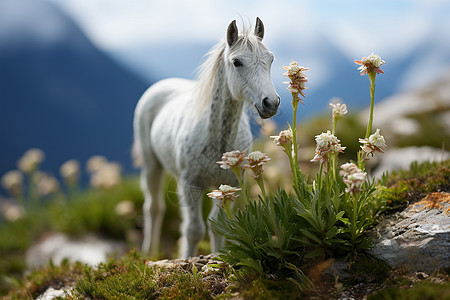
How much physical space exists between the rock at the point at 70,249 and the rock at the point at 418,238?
5.53 m

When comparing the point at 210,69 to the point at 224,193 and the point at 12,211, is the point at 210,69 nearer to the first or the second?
the point at 224,193

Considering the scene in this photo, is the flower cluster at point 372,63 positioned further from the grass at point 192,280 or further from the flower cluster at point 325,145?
the grass at point 192,280

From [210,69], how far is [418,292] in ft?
8.21

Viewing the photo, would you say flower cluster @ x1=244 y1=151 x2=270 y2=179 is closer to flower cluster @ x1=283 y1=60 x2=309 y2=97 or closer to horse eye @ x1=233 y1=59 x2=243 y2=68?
flower cluster @ x1=283 y1=60 x2=309 y2=97

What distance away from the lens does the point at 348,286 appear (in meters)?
2.70

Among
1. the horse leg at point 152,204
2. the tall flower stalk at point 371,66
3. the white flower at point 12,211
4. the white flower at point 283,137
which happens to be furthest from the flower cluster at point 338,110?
the white flower at point 12,211

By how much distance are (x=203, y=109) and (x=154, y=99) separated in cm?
184

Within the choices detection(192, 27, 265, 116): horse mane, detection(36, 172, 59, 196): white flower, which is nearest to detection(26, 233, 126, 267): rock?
detection(36, 172, 59, 196): white flower

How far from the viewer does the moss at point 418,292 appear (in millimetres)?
2195

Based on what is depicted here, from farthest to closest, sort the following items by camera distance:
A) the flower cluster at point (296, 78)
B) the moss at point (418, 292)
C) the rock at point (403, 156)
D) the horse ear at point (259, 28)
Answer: the rock at point (403, 156) < the horse ear at point (259, 28) < the flower cluster at point (296, 78) < the moss at point (418, 292)

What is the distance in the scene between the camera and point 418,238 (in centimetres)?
275

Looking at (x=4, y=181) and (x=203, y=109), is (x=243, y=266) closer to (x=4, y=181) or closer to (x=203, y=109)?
(x=203, y=109)

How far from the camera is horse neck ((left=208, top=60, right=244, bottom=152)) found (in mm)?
3604

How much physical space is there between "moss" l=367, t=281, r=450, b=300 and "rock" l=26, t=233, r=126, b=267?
573 centimetres
